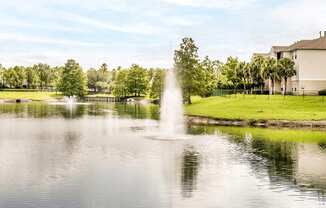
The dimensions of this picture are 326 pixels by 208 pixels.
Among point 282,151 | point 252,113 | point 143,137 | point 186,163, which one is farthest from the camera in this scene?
point 252,113

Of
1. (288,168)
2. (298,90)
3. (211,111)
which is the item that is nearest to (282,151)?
(288,168)

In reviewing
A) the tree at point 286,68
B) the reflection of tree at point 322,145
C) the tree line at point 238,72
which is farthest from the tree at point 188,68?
the reflection of tree at point 322,145

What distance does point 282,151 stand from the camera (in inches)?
1988

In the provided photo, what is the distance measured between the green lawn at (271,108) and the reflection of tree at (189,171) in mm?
35606

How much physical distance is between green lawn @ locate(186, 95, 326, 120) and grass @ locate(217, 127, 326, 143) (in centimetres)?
809

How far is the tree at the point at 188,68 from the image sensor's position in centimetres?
12488

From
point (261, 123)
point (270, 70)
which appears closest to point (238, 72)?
point (270, 70)

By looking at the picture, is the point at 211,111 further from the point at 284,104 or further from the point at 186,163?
the point at 186,163

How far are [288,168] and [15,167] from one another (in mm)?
21116

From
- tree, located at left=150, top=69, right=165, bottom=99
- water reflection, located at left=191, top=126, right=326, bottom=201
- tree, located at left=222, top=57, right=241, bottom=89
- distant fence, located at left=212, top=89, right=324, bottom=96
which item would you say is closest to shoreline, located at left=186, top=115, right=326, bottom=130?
water reflection, located at left=191, top=126, right=326, bottom=201

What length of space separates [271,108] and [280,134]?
995 inches

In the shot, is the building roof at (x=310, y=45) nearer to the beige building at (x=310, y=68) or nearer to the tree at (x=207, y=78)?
the beige building at (x=310, y=68)

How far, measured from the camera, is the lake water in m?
29.6

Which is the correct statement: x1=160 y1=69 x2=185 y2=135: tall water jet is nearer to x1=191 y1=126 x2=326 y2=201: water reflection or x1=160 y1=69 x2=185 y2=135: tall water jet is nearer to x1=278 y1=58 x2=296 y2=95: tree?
x1=191 y1=126 x2=326 y2=201: water reflection
